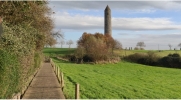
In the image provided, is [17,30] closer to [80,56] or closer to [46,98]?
[46,98]

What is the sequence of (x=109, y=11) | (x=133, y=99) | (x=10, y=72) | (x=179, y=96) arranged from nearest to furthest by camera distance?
(x=10, y=72) < (x=133, y=99) < (x=179, y=96) < (x=109, y=11)

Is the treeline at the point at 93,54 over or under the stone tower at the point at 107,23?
under

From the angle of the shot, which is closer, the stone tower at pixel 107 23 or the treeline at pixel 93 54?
the treeline at pixel 93 54

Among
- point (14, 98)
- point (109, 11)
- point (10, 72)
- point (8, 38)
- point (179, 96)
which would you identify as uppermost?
point (109, 11)

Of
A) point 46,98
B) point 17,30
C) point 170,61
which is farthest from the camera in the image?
point 170,61

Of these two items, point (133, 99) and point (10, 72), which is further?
point (133, 99)

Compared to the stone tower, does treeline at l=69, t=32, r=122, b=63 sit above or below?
below

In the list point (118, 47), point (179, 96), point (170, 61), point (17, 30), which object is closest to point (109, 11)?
point (118, 47)

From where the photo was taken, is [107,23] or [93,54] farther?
[107,23]

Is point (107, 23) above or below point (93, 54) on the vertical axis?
above

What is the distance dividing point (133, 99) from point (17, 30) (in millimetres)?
8813

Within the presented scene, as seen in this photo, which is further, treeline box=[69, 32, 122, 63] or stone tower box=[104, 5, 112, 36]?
stone tower box=[104, 5, 112, 36]

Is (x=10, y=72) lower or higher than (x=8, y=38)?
lower

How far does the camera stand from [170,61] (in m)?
66.9
